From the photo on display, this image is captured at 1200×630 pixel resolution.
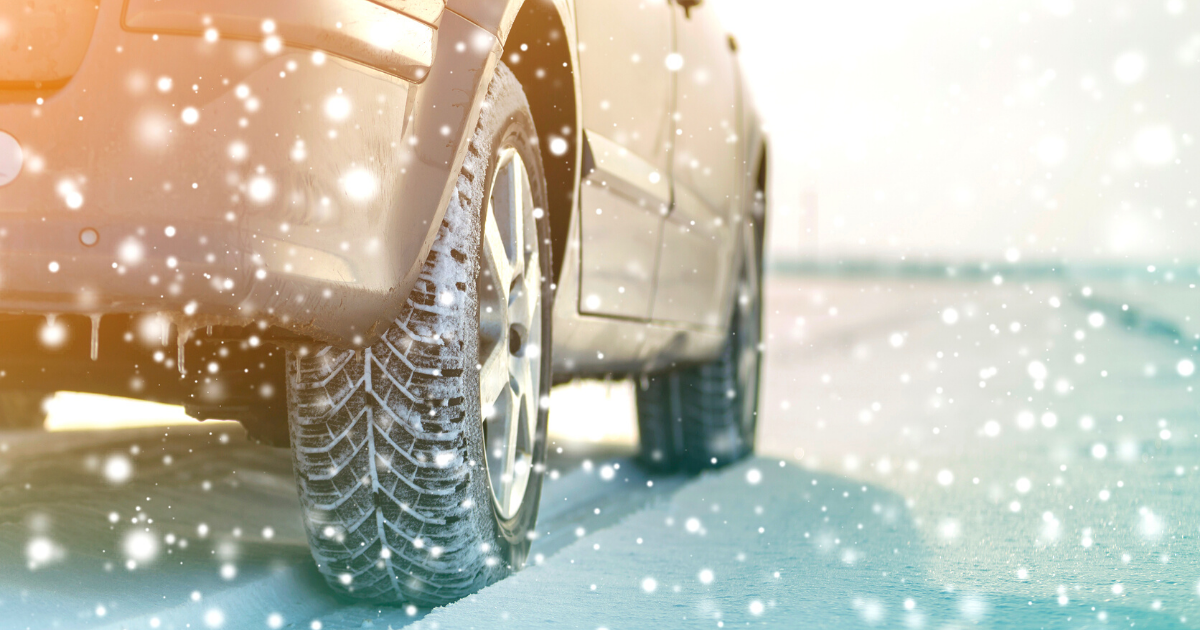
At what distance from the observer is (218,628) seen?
2.19 metres

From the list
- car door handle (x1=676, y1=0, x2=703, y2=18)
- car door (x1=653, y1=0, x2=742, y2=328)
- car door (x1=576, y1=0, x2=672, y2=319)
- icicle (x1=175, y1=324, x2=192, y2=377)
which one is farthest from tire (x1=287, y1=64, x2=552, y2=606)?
car door handle (x1=676, y1=0, x2=703, y2=18)

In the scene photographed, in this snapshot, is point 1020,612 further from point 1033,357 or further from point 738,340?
point 1033,357

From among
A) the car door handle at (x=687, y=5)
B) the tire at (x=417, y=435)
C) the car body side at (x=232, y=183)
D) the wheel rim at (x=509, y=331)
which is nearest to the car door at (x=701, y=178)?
the car door handle at (x=687, y=5)

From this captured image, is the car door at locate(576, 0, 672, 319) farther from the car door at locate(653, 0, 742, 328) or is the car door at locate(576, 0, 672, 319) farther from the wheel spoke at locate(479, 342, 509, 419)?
the wheel spoke at locate(479, 342, 509, 419)

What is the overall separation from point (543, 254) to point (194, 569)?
100 centimetres

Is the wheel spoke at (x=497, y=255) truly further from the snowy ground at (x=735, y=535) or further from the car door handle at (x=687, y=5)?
the car door handle at (x=687, y=5)

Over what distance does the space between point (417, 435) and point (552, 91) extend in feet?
3.15

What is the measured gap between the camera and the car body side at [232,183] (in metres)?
1.70

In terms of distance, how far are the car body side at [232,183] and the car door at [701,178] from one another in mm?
1548

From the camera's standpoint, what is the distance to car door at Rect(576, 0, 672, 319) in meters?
2.82

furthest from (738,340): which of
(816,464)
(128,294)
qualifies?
(128,294)

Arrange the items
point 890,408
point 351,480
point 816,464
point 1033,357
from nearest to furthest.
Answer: point 351,480 → point 816,464 → point 890,408 → point 1033,357

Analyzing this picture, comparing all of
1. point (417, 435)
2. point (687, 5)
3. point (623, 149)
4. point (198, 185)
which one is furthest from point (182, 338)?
point (687, 5)

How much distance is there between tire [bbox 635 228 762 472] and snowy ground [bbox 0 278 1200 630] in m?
0.14
